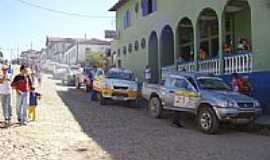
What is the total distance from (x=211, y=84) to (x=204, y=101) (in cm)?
119

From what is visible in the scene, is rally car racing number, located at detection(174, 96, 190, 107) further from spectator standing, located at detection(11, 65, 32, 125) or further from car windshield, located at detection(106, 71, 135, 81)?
car windshield, located at detection(106, 71, 135, 81)

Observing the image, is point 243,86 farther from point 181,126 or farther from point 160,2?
point 160,2

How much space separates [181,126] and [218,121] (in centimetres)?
187

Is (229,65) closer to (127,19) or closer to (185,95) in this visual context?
(185,95)

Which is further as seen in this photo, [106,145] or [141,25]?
[141,25]

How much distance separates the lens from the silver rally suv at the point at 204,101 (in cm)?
1300

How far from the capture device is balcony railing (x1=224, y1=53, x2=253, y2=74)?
56.0ft

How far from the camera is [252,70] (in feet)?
54.9

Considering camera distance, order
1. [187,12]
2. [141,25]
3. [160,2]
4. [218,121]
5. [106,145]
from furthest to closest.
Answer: [141,25], [160,2], [187,12], [218,121], [106,145]

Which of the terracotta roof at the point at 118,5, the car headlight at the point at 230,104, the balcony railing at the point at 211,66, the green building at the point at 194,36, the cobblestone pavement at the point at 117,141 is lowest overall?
the cobblestone pavement at the point at 117,141

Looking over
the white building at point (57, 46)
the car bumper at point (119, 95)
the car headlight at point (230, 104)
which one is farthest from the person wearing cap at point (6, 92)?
the white building at point (57, 46)

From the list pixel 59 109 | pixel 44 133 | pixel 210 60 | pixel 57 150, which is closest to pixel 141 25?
pixel 210 60

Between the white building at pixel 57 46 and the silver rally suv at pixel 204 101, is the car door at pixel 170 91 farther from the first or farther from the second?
the white building at pixel 57 46

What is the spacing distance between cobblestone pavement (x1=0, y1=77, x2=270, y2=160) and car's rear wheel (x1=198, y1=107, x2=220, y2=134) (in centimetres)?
25
